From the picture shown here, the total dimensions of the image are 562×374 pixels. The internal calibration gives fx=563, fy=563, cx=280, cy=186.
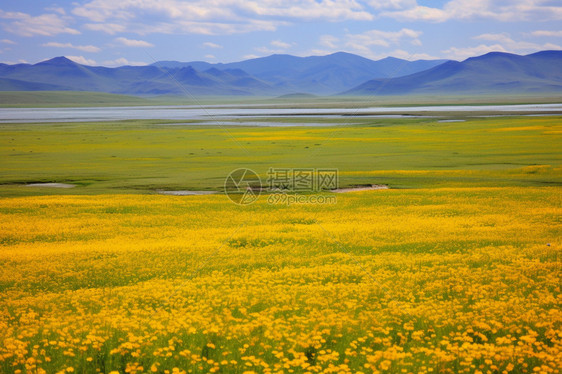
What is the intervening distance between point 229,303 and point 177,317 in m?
1.50

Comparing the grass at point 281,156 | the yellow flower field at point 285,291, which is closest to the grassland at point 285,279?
the yellow flower field at point 285,291

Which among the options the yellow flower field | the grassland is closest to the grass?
the grassland

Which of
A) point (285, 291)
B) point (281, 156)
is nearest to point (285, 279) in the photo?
point (285, 291)

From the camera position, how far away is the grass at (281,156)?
36844 millimetres

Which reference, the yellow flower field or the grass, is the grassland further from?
the grass

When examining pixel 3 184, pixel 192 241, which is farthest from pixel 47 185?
pixel 192 241

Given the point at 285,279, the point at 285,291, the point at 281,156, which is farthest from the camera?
the point at 281,156

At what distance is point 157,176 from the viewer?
131ft

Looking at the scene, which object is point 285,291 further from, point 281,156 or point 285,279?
point 281,156

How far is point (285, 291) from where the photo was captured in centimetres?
1420

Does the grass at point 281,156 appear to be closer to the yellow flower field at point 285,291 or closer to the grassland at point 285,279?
the grassland at point 285,279

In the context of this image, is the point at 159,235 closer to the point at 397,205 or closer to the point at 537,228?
the point at 397,205

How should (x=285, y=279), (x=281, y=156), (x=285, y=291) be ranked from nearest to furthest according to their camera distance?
(x=285, y=291)
(x=285, y=279)
(x=281, y=156)

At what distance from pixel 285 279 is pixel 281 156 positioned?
3646 cm
